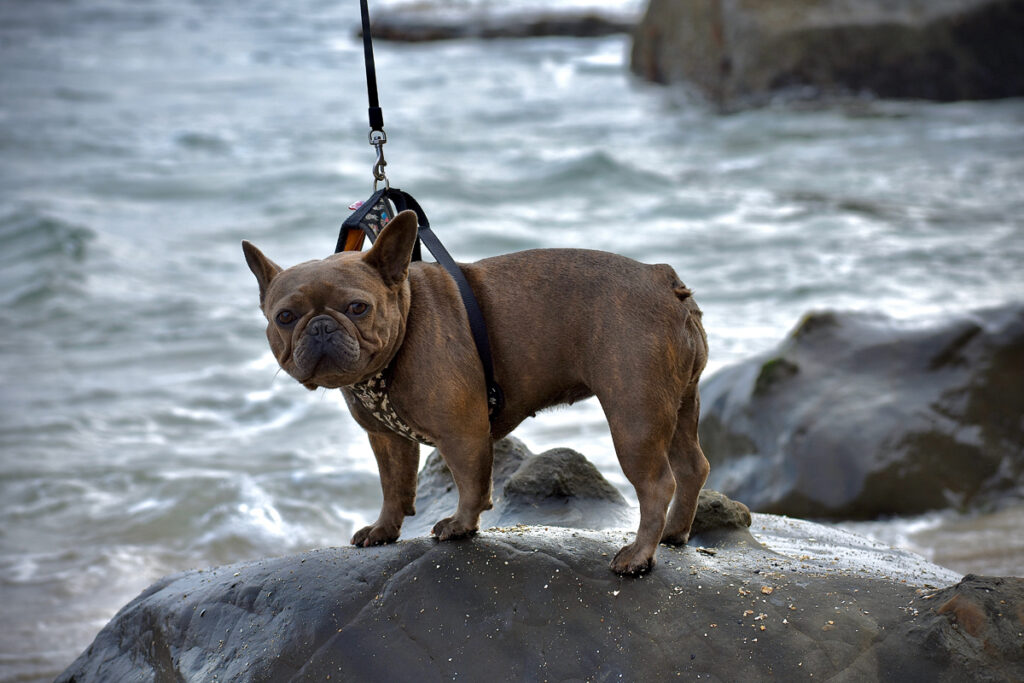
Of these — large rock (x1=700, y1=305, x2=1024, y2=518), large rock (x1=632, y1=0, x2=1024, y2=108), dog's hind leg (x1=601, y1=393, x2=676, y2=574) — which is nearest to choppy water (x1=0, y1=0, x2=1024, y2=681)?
large rock (x1=700, y1=305, x2=1024, y2=518)

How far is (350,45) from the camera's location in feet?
124

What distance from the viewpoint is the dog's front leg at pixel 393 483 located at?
14.2ft

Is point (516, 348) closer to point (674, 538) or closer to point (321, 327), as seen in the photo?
point (321, 327)

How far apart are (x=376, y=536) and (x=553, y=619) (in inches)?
37.7

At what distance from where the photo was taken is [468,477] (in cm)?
403

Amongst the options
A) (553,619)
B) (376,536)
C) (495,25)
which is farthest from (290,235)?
(495,25)

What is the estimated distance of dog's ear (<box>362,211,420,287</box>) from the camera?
145 inches

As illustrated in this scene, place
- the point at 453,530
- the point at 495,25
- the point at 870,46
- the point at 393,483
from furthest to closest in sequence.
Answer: the point at 495,25 < the point at 870,46 < the point at 393,483 < the point at 453,530

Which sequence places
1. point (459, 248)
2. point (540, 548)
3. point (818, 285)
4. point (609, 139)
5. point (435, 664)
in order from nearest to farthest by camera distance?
1. point (435, 664)
2. point (540, 548)
3. point (818, 285)
4. point (459, 248)
5. point (609, 139)

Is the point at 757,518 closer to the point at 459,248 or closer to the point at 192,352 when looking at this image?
the point at 192,352

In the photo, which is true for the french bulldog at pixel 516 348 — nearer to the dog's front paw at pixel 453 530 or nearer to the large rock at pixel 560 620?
the dog's front paw at pixel 453 530

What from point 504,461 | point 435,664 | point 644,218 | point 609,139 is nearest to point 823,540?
point 504,461

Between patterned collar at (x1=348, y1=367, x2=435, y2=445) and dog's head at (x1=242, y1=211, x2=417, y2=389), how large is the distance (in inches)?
4.4

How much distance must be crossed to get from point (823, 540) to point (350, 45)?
35316 millimetres
